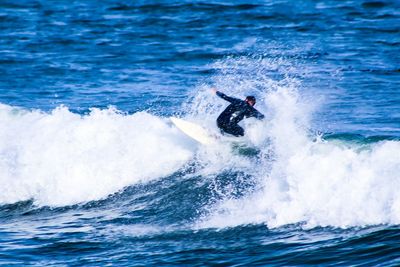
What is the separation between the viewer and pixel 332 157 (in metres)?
14.6

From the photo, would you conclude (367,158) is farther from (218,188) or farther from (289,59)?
(289,59)

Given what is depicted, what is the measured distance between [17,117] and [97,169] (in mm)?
4447

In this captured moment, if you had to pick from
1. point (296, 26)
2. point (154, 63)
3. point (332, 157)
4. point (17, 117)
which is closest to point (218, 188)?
point (332, 157)

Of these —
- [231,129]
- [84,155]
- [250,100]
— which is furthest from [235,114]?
[84,155]

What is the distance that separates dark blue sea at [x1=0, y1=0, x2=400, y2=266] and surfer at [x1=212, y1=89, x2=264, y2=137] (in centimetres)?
35

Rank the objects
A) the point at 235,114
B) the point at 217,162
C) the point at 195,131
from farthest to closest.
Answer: the point at 195,131 → the point at 217,162 → the point at 235,114

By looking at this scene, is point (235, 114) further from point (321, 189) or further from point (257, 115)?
point (321, 189)

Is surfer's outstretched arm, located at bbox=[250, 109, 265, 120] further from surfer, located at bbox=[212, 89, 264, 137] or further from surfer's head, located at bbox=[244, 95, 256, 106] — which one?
surfer's head, located at bbox=[244, 95, 256, 106]

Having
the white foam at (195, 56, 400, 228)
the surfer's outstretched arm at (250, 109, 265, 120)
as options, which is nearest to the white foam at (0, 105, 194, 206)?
the surfer's outstretched arm at (250, 109, 265, 120)

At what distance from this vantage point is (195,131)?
1739 centimetres

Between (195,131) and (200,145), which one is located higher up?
(195,131)

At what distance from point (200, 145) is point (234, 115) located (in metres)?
1.06

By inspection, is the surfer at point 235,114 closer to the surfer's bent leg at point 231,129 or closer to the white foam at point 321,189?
the surfer's bent leg at point 231,129

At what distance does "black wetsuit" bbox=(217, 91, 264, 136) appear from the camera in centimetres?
1661
